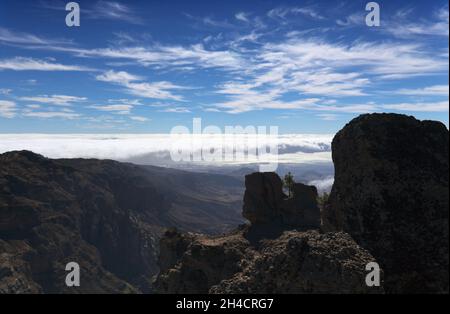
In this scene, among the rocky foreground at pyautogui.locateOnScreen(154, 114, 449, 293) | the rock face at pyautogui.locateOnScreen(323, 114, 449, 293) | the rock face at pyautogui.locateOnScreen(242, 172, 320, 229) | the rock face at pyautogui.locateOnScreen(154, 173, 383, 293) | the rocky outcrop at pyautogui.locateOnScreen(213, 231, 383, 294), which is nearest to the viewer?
the rocky outcrop at pyautogui.locateOnScreen(213, 231, 383, 294)

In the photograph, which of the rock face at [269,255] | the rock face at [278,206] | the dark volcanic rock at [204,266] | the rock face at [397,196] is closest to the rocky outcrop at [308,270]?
the rock face at [269,255]

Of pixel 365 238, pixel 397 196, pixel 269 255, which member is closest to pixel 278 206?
pixel 397 196

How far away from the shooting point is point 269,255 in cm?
4069

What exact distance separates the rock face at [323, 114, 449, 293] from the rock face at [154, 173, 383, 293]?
8.30m

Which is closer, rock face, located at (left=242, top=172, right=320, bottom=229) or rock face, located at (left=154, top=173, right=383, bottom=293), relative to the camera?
rock face, located at (left=154, top=173, right=383, bottom=293)

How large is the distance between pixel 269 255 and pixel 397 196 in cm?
2379

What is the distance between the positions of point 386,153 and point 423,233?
540 inches

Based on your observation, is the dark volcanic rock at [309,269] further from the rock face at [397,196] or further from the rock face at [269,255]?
the rock face at [397,196]

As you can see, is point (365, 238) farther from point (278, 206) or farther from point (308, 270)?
point (278, 206)

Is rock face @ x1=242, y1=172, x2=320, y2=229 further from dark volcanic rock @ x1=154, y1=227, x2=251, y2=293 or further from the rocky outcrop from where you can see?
the rocky outcrop

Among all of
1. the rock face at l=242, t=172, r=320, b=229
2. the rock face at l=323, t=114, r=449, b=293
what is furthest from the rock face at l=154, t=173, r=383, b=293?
the rock face at l=323, t=114, r=449, b=293

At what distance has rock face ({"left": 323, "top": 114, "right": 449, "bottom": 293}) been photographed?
48156 mm
